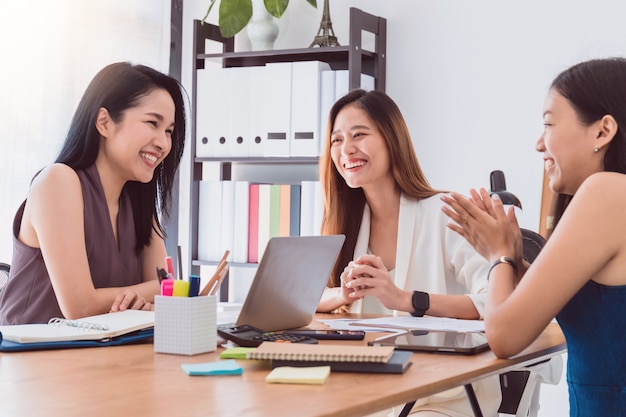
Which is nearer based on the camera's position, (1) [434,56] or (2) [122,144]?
(2) [122,144]

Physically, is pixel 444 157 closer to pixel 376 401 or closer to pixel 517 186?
pixel 517 186

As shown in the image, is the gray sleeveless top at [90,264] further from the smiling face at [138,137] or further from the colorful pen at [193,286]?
the colorful pen at [193,286]

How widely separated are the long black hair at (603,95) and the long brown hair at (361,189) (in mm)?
893

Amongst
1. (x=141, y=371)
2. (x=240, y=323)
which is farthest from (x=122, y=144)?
(x=141, y=371)

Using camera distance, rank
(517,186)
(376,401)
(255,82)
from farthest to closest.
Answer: (255,82)
(517,186)
(376,401)

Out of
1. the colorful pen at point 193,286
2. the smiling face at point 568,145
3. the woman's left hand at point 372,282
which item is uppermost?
the smiling face at point 568,145

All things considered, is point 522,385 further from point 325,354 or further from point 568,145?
point 325,354

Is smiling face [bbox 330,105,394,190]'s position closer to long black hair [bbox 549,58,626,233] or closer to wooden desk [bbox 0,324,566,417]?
long black hair [bbox 549,58,626,233]

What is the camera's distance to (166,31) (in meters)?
3.95

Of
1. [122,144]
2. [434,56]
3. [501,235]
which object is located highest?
[434,56]

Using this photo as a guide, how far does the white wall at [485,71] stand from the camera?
317 cm

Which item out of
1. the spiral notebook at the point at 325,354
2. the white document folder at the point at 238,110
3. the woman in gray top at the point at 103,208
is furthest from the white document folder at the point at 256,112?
the spiral notebook at the point at 325,354

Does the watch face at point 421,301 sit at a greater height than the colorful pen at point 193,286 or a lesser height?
lesser

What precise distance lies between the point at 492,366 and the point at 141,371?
574mm
